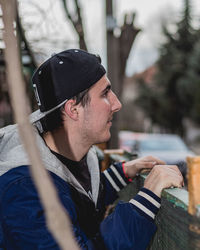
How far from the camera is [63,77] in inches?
59.4

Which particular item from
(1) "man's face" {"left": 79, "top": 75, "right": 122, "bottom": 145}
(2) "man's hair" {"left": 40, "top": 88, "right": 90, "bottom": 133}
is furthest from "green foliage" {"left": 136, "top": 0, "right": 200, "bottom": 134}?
(2) "man's hair" {"left": 40, "top": 88, "right": 90, "bottom": 133}

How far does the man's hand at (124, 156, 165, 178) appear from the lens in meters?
1.84

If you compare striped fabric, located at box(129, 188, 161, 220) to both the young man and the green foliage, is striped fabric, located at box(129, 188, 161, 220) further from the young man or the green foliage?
the green foliage

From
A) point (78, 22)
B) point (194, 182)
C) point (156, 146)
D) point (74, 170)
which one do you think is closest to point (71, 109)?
point (74, 170)

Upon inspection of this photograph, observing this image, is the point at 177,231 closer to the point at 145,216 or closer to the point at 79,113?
the point at 145,216

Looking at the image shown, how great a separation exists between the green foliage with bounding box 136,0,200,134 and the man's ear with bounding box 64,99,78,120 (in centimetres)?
2182

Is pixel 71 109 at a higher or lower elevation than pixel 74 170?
higher

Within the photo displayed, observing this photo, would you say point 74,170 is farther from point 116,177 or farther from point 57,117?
point 116,177

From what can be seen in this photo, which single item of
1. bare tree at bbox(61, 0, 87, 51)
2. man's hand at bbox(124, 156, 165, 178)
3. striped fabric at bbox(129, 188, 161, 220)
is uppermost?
bare tree at bbox(61, 0, 87, 51)

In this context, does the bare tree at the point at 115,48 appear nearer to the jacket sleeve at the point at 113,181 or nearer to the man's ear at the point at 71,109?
the jacket sleeve at the point at 113,181

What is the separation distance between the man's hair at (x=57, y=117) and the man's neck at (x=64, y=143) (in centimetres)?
3

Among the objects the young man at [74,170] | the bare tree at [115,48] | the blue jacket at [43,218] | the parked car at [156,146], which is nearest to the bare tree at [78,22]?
the bare tree at [115,48]

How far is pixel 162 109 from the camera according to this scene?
24688 mm

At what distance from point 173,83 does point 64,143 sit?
76.8 ft
